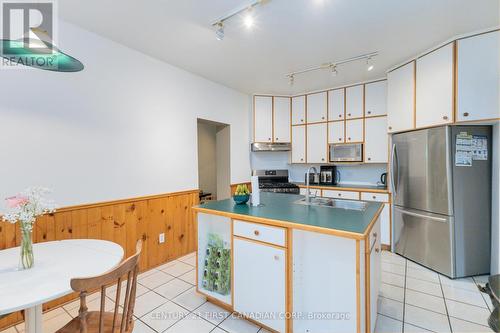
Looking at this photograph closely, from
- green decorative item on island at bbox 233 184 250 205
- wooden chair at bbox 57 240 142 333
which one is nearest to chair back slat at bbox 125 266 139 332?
wooden chair at bbox 57 240 142 333

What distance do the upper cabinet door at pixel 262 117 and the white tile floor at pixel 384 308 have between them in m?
2.64

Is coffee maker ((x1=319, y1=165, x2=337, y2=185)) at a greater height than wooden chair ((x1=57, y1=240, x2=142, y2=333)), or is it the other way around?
coffee maker ((x1=319, y1=165, x2=337, y2=185))

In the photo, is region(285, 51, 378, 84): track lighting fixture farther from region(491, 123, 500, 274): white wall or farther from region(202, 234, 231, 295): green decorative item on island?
region(202, 234, 231, 295): green decorative item on island

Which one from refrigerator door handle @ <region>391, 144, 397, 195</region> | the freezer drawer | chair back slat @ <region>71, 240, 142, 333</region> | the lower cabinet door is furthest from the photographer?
refrigerator door handle @ <region>391, 144, 397, 195</region>

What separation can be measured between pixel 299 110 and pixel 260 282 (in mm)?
3314

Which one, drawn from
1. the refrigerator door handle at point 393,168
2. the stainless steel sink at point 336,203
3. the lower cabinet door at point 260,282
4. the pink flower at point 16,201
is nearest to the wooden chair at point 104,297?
the pink flower at point 16,201

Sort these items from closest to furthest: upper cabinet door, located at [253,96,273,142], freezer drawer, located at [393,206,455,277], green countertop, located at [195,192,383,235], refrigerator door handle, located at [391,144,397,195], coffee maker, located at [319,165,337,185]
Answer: green countertop, located at [195,192,383,235]
freezer drawer, located at [393,206,455,277]
refrigerator door handle, located at [391,144,397,195]
coffee maker, located at [319,165,337,185]
upper cabinet door, located at [253,96,273,142]

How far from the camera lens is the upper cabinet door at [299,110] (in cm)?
419

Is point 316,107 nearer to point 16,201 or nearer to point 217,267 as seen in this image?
point 217,267

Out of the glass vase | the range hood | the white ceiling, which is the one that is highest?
the white ceiling

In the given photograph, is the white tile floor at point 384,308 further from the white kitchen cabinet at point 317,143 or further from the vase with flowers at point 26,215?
the white kitchen cabinet at point 317,143

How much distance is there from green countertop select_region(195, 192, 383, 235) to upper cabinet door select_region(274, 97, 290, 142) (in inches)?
88.3

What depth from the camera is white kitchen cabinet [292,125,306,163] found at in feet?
13.8
